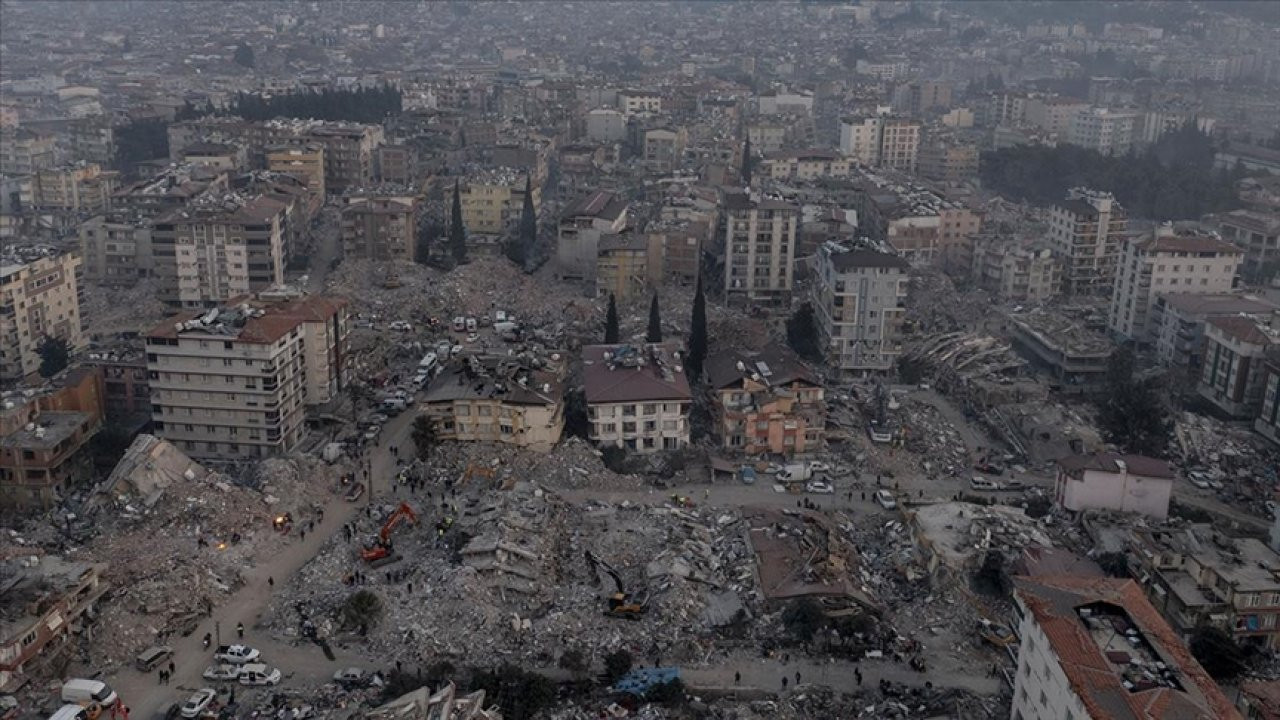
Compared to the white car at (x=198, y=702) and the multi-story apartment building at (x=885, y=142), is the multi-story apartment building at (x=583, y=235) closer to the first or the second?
the multi-story apartment building at (x=885, y=142)

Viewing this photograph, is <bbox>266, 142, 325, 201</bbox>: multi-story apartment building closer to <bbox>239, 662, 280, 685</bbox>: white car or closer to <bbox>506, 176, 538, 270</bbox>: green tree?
<bbox>506, 176, 538, 270</bbox>: green tree

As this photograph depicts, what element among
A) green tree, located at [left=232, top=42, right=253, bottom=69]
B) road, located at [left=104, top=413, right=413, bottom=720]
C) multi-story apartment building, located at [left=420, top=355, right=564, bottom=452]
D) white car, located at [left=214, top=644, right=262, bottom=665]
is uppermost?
green tree, located at [left=232, top=42, right=253, bottom=69]

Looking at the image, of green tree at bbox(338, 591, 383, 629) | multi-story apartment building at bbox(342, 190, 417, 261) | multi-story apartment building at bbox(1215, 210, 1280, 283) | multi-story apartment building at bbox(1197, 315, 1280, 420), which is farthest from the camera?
multi-story apartment building at bbox(1215, 210, 1280, 283)

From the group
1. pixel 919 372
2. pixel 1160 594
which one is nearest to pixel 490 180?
pixel 919 372

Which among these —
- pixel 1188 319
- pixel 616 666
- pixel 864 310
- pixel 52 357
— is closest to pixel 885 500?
pixel 864 310

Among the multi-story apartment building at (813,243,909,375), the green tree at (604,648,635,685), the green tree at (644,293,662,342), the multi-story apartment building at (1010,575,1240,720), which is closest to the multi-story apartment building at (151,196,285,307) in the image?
the green tree at (644,293,662,342)

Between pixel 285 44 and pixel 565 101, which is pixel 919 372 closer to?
pixel 565 101

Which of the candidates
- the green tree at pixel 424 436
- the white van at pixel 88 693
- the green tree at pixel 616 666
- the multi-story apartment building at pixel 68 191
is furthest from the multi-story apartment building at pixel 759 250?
the multi-story apartment building at pixel 68 191
